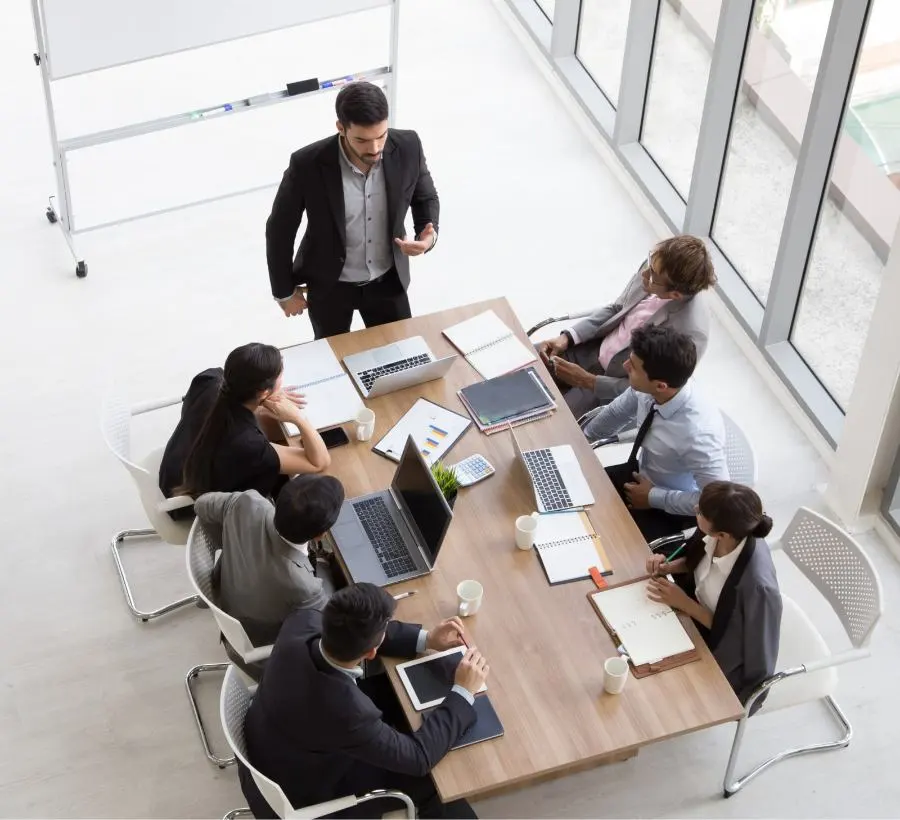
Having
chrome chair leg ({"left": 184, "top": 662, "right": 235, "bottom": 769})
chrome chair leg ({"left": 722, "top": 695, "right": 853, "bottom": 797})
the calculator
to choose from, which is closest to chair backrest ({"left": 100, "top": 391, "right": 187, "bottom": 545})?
chrome chair leg ({"left": 184, "top": 662, "right": 235, "bottom": 769})

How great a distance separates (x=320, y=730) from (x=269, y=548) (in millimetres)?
686

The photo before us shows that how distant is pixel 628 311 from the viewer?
548 centimetres

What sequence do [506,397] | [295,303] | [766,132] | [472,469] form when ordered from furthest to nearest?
[766,132] → [295,303] → [506,397] → [472,469]

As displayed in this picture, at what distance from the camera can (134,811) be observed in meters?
4.81

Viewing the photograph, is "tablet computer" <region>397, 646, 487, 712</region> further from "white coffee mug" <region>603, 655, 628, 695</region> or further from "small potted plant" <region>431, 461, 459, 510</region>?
"small potted plant" <region>431, 461, 459, 510</region>

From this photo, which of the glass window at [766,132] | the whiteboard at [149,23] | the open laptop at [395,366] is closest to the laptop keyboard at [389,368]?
the open laptop at [395,366]

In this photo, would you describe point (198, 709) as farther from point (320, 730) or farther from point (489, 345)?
point (489, 345)

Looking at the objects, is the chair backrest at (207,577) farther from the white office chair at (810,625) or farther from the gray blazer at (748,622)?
the white office chair at (810,625)

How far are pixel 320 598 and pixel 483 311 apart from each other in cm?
172

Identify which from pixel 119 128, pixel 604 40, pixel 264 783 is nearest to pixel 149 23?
pixel 119 128

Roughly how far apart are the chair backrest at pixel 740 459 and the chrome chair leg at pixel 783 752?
91 cm

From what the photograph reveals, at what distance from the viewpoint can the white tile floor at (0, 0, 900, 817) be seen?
4895 millimetres

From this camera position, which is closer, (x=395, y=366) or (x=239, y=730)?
(x=239, y=730)

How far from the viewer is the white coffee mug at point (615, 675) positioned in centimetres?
421
